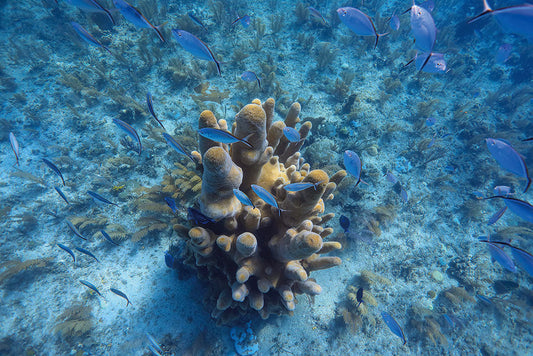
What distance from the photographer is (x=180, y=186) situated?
13.9 feet

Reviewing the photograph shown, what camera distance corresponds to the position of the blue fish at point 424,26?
2.85 metres

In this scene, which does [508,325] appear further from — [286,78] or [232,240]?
[286,78]

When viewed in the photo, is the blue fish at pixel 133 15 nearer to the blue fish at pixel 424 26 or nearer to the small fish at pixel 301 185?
the small fish at pixel 301 185

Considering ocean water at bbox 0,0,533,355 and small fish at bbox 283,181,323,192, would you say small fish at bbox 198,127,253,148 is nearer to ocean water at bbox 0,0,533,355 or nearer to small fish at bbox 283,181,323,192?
small fish at bbox 283,181,323,192

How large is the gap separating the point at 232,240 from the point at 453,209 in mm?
7996

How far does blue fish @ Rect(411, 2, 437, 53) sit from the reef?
1965 mm

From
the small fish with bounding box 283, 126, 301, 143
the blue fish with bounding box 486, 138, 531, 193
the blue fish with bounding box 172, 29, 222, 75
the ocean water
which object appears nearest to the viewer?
the blue fish with bounding box 172, 29, 222, 75

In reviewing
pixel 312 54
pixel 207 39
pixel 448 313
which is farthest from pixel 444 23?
pixel 448 313

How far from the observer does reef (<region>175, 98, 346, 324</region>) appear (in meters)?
2.07

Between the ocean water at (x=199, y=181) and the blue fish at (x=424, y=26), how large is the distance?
0.23 feet

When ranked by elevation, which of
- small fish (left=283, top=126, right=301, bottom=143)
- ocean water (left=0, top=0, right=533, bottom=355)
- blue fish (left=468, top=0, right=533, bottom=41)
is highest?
blue fish (left=468, top=0, right=533, bottom=41)

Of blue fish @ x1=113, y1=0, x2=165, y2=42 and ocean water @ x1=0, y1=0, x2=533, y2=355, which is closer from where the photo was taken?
blue fish @ x1=113, y1=0, x2=165, y2=42

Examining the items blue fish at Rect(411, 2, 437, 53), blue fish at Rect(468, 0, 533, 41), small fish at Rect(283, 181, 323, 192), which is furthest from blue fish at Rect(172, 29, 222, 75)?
blue fish at Rect(468, 0, 533, 41)

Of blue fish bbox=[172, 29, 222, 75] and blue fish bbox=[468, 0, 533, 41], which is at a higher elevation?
blue fish bbox=[468, 0, 533, 41]
